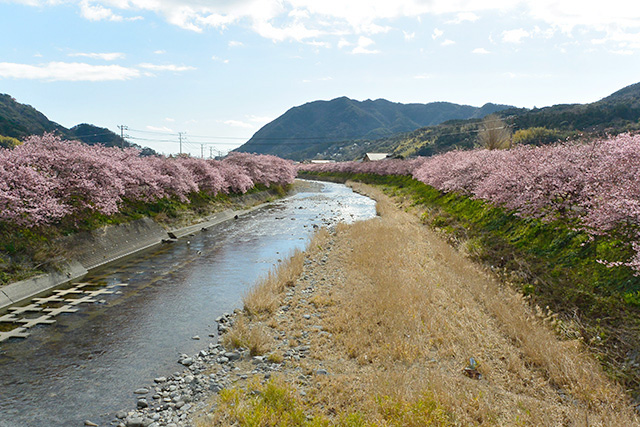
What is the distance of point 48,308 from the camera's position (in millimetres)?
13680

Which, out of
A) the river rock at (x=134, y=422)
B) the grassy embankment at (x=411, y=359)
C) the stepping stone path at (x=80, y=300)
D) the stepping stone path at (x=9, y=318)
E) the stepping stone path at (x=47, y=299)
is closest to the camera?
the grassy embankment at (x=411, y=359)

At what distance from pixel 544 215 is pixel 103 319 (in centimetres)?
1945

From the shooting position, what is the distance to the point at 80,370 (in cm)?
952

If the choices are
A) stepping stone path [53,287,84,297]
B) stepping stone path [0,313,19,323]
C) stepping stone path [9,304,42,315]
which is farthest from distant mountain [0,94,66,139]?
stepping stone path [0,313,19,323]

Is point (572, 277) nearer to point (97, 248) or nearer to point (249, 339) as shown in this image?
point (249, 339)

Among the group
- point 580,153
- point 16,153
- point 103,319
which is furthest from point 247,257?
point 580,153

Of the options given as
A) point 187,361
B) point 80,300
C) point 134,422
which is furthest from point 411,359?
point 80,300

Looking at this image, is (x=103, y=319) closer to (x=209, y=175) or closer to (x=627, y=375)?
(x=627, y=375)

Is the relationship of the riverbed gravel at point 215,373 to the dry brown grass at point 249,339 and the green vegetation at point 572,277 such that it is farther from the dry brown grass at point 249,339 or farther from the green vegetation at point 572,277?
the green vegetation at point 572,277

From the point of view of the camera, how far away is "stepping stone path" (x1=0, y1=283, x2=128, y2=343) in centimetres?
1188

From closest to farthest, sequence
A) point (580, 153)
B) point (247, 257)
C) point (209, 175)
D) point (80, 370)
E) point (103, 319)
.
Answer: point (80, 370)
point (103, 319)
point (580, 153)
point (247, 257)
point (209, 175)

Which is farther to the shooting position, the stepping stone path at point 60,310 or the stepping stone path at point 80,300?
the stepping stone path at point 80,300

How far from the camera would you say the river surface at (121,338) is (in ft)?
26.8

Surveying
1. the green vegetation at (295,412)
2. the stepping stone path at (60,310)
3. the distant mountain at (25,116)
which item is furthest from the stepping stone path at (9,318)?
the distant mountain at (25,116)
